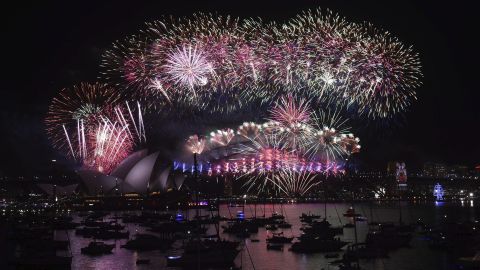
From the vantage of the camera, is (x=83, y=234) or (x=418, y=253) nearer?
(x=418, y=253)

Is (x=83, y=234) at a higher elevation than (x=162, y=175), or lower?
lower

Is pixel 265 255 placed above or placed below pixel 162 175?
below

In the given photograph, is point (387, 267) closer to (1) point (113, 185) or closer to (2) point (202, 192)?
(1) point (113, 185)

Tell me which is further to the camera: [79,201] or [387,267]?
[79,201]

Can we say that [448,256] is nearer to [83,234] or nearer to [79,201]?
[83,234]

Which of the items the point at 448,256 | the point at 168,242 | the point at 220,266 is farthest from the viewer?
the point at 168,242

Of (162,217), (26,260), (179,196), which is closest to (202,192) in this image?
(179,196)

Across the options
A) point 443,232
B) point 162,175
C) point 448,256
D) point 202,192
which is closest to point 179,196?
point 162,175

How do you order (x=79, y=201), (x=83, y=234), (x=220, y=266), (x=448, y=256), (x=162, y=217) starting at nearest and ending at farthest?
1. (x=220, y=266)
2. (x=448, y=256)
3. (x=83, y=234)
4. (x=162, y=217)
5. (x=79, y=201)

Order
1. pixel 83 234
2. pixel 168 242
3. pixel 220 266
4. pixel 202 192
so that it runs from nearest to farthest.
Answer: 1. pixel 220 266
2. pixel 168 242
3. pixel 83 234
4. pixel 202 192

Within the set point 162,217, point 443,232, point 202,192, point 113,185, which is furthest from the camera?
point 202,192
